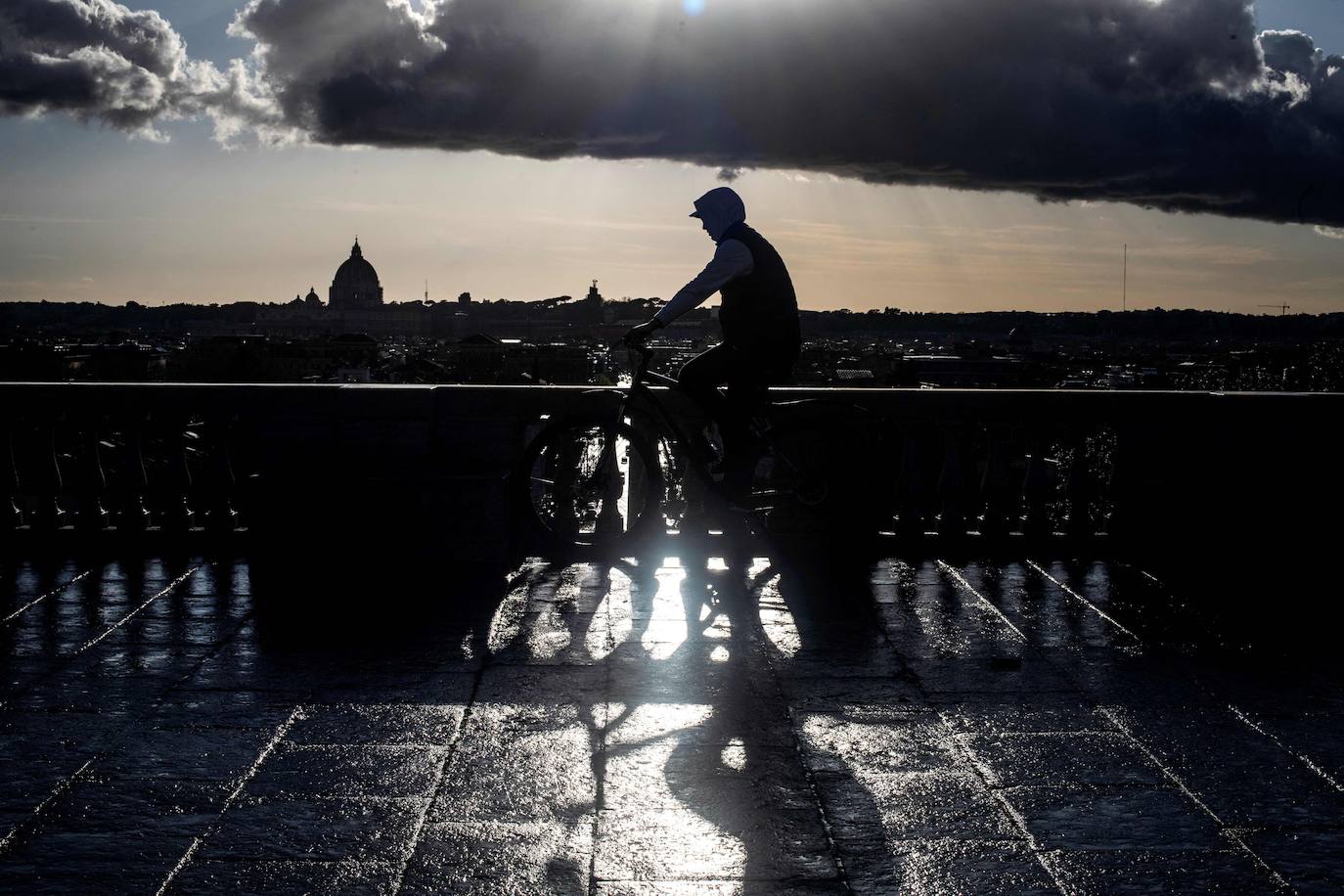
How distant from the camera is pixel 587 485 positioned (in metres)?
7.71

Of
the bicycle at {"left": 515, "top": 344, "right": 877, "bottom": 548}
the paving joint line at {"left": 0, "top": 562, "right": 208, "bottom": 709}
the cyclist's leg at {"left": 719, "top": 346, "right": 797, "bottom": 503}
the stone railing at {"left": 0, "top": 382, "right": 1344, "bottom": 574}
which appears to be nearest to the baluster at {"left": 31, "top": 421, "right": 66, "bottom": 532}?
the stone railing at {"left": 0, "top": 382, "right": 1344, "bottom": 574}

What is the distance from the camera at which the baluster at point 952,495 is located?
819 cm

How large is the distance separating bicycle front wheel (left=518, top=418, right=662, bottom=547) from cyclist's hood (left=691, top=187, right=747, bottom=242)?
123cm

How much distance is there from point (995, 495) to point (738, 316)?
2158mm

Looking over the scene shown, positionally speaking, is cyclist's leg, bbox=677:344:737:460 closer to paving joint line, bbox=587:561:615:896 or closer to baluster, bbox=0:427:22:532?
paving joint line, bbox=587:561:615:896

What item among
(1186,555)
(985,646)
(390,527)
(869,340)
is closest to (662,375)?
(390,527)

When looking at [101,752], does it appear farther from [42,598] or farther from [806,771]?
[42,598]

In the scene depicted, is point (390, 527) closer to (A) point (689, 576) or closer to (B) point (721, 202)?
(A) point (689, 576)

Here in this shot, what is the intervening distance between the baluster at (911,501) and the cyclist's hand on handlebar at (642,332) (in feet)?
6.31

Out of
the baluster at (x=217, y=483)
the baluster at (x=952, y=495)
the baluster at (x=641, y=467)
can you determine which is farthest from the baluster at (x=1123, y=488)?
the baluster at (x=217, y=483)

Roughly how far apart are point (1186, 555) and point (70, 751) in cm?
624

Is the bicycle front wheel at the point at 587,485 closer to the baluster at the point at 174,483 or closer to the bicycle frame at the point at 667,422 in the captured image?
the bicycle frame at the point at 667,422

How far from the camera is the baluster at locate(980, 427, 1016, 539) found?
26.9 ft

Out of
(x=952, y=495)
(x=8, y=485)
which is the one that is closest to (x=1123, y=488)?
(x=952, y=495)
